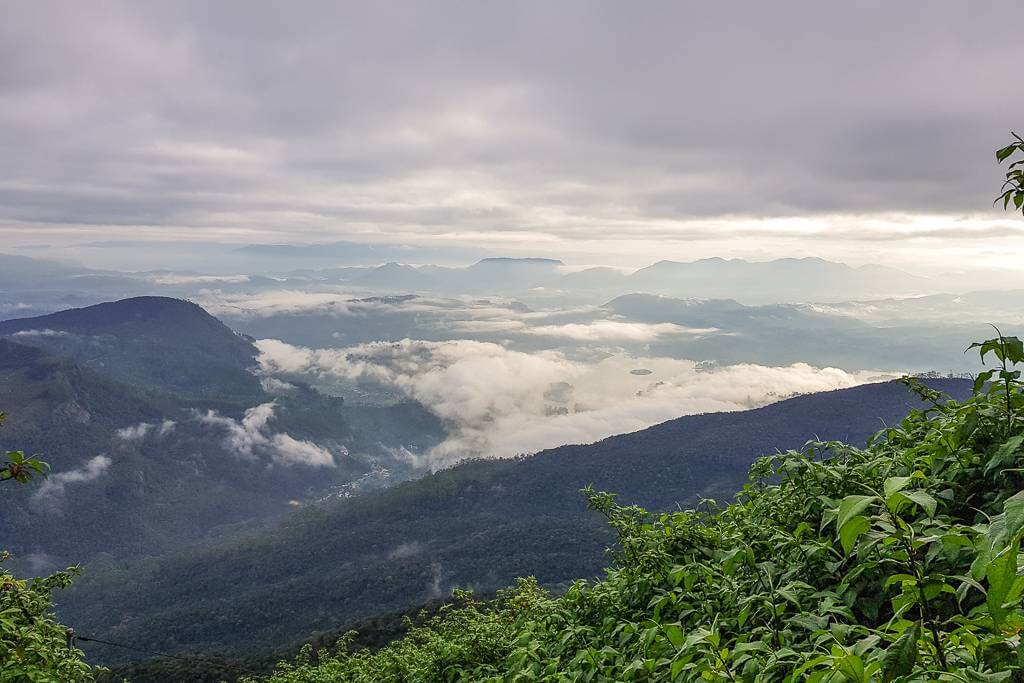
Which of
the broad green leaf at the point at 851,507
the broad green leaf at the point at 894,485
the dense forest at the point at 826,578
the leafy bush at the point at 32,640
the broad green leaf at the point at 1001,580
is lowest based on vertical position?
the leafy bush at the point at 32,640

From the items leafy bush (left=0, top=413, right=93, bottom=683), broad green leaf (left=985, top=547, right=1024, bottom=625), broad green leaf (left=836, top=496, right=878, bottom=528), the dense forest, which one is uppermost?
broad green leaf (left=836, top=496, right=878, bottom=528)

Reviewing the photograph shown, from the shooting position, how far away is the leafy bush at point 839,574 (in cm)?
218

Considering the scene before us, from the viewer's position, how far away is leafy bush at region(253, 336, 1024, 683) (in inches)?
86.0

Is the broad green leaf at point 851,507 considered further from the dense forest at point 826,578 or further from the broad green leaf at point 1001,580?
the broad green leaf at point 1001,580

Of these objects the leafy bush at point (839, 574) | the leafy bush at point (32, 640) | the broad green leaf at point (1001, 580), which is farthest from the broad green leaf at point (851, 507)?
the leafy bush at point (32, 640)

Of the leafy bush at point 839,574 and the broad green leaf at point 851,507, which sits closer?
the broad green leaf at point 851,507

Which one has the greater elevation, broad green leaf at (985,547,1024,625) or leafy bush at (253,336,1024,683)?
broad green leaf at (985,547,1024,625)

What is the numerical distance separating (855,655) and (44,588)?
1447 cm

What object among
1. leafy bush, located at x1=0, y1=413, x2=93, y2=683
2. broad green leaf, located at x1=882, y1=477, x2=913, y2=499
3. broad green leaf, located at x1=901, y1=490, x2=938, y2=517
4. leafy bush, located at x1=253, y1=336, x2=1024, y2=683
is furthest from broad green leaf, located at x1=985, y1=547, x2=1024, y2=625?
leafy bush, located at x1=0, y1=413, x2=93, y2=683

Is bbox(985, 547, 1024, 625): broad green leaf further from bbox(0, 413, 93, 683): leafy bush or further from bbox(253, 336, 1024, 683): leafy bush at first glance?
bbox(0, 413, 93, 683): leafy bush

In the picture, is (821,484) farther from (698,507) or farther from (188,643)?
(188,643)

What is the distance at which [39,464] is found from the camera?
4.96m

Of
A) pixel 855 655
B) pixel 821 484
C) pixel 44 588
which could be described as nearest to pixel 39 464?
pixel 855 655

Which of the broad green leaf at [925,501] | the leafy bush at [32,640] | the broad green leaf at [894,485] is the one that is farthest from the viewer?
the leafy bush at [32,640]
